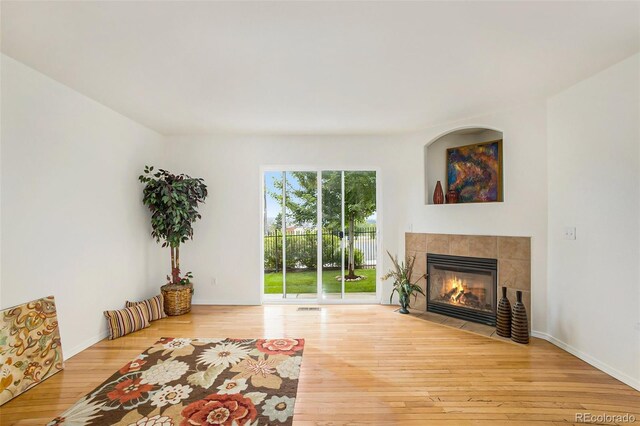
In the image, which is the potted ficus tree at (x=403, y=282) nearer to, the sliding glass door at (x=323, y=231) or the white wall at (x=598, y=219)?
the sliding glass door at (x=323, y=231)

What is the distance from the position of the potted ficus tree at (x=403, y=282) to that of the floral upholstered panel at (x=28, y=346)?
3.72m

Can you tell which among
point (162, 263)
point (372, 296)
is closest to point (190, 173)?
point (162, 263)

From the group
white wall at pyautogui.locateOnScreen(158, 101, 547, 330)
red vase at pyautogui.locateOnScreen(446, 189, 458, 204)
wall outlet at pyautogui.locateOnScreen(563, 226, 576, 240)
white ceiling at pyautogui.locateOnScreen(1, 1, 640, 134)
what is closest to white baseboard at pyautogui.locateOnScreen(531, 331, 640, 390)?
wall outlet at pyautogui.locateOnScreen(563, 226, 576, 240)

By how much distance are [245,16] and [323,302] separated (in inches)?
151

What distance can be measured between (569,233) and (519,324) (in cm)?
107

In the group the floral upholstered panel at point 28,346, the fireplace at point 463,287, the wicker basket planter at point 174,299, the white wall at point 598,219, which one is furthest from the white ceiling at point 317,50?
the wicker basket planter at point 174,299

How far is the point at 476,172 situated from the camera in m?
3.78

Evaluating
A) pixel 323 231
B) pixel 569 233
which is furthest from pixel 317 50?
pixel 569 233

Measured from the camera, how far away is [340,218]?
4.49 meters

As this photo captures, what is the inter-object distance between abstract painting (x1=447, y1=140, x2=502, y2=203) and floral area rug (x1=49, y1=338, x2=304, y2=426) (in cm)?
289

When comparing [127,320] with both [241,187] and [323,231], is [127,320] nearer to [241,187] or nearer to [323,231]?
[241,187]

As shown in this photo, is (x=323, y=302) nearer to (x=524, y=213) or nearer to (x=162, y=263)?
(x=162, y=263)

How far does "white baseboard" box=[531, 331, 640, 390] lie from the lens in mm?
2300

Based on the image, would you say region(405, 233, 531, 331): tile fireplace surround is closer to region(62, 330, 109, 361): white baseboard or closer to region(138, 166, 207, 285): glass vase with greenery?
region(138, 166, 207, 285): glass vase with greenery
